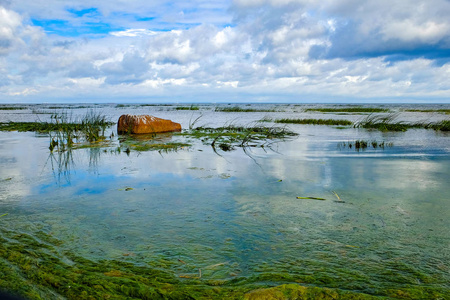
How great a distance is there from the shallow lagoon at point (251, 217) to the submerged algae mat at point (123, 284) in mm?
59

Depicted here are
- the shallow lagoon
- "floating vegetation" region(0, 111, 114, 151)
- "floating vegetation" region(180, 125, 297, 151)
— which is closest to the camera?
the shallow lagoon

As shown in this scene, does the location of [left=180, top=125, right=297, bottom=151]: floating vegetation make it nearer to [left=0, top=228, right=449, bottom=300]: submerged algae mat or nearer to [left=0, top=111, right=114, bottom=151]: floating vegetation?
[left=0, top=111, right=114, bottom=151]: floating vegetation

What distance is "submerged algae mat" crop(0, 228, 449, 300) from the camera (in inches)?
94.5

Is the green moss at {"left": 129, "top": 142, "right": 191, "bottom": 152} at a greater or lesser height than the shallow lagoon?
greater

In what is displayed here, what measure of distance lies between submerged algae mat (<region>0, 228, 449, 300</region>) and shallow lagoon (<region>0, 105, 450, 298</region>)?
0.06 m

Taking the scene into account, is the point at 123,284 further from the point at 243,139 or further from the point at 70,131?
the point at 70,131

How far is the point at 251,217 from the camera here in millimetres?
4102

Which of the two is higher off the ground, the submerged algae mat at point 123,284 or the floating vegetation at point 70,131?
the floating vegetation at point 70,131

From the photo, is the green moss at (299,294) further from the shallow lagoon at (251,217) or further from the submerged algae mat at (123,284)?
the shallow lagoon at (251,217)

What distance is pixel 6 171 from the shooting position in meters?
6.80

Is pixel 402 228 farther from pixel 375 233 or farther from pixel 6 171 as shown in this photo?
pixel 6 171

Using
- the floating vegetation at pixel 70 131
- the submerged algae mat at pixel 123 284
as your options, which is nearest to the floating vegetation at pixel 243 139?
the floating vegetation at pixel 70 131

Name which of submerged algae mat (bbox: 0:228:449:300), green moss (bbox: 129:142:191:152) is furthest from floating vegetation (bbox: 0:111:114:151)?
submerged algae mat (bbox: 0:228:449:300)

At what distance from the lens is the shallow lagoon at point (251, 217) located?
2838 mm
